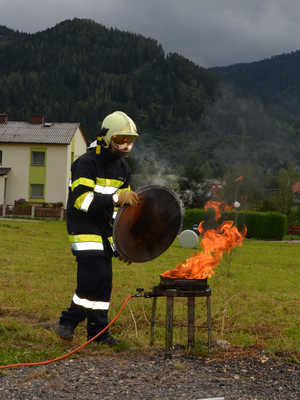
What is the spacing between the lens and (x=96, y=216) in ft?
16.1

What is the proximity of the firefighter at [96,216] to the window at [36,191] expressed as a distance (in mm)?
36480

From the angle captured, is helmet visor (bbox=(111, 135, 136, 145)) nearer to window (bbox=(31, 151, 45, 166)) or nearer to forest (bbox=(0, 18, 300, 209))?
forest (bbox=(0, 18, 300, 209))

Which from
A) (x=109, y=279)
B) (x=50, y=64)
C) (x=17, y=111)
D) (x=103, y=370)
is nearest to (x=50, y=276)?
(x=109, y=279)

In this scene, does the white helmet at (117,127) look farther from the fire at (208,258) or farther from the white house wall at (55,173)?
the white house wall at (55,173)

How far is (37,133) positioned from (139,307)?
36046mm

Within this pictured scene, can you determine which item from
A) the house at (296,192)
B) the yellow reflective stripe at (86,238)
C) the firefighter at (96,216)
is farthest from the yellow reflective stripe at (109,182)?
the house at (296,192)

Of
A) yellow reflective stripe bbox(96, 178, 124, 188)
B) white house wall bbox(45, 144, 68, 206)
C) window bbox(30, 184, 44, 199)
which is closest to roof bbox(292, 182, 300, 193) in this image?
white house wall bbox(45, 144, 68, 206)

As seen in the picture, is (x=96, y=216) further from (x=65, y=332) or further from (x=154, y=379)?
(x=154, y=379)

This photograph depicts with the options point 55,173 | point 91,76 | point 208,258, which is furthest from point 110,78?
point 208,258

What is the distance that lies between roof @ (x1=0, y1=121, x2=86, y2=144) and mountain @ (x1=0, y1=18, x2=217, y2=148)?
1547 inches

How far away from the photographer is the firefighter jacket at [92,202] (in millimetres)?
4734

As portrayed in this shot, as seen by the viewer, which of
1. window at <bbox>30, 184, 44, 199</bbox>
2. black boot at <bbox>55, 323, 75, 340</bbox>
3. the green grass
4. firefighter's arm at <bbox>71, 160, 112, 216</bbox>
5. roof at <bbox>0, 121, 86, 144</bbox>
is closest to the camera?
firefighter's arm at <bbox>71, 160, 112, 216</bbox>

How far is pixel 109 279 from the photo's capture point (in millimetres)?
4906

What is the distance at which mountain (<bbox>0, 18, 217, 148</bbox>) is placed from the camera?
111 meters
